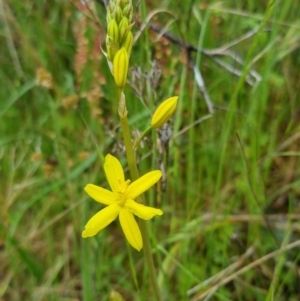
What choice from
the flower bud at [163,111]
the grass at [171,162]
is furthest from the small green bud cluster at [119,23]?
the grass at [171,162]

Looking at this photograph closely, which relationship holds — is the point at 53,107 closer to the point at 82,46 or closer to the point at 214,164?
the point at 82,46

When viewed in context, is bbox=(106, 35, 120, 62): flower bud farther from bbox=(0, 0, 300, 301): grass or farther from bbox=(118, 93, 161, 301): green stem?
bbox=(0, 0, 300, 301): grass

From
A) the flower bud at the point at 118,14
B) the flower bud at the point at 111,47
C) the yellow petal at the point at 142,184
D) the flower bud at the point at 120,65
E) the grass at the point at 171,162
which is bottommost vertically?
the grass at the point at 171,162

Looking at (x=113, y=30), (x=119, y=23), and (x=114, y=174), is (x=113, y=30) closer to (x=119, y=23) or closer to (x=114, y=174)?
(x=119, y=23)

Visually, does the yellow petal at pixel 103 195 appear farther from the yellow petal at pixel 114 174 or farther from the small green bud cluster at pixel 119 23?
the small green bud cluster at pixel 119 23

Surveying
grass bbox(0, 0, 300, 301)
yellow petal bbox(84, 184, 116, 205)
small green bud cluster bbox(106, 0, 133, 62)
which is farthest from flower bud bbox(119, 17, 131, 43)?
grass bbox(0, 0, 300, 301)

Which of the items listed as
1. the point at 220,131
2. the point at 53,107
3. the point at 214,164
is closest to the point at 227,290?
the point at 214,164

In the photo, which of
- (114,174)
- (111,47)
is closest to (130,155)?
(114,174)
